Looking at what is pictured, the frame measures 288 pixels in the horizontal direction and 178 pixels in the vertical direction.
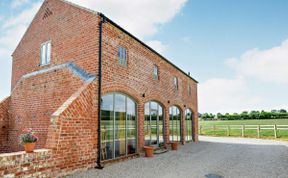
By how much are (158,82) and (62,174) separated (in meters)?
8.60

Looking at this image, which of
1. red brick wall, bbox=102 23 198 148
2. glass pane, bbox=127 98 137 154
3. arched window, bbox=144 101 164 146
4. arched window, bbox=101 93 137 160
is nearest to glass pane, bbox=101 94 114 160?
arched window, bbox=101 93 137 160

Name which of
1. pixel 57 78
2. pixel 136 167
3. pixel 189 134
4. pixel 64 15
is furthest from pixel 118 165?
pixel 189 134

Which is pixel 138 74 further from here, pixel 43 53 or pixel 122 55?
pixel 43 53

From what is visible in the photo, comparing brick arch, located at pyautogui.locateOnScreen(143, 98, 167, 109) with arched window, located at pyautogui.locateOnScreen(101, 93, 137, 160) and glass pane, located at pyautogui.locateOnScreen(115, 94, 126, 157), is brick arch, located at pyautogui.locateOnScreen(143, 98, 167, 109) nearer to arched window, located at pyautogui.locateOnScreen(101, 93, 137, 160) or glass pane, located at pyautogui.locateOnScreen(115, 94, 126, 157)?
arched window, located at pyautogui.locateOnScreen(101, 93, 137, 160)

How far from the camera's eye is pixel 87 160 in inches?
296

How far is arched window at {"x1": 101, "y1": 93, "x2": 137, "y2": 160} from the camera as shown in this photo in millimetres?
8633

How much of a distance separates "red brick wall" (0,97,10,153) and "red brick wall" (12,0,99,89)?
212 cm

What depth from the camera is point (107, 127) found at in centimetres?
875

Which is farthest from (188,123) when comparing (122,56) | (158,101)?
(122,56)

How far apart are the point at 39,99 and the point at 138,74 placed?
5129 millimetres

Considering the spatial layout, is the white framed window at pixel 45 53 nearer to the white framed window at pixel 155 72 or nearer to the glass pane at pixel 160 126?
the white framed window at pixel 155 72

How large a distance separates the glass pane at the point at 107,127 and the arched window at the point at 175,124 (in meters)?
7.07

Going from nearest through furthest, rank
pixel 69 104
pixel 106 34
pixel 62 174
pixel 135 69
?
pixel 62 174 < pixel 69 104 < pixel 106 34 < pixel 135 69

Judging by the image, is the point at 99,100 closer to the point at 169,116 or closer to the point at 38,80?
the point at 38,80
